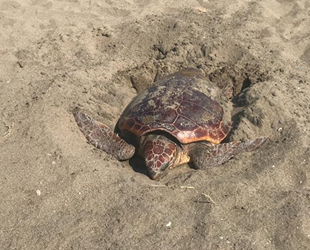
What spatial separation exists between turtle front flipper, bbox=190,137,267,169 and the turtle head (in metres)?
0.27

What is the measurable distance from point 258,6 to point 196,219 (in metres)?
4.72

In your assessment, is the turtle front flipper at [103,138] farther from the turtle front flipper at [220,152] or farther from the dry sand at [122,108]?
the turtle front flipper at [220,152]

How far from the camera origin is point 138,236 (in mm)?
2826

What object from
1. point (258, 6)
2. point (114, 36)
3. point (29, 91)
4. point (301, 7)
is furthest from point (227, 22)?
point (29, 91)

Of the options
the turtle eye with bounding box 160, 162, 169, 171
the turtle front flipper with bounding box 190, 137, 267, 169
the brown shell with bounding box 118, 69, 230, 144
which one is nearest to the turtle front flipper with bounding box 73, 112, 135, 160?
the brown shell with bounding box 118, 69, 230, 144

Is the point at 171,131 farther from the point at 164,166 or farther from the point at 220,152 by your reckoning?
the point at 220,152

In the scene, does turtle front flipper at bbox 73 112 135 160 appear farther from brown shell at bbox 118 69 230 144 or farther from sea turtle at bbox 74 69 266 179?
brown shell at bbox 118 69 230 144

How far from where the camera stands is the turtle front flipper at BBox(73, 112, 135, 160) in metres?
3.93

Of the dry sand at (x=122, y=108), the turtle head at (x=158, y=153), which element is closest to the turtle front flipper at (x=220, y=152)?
the dry sand at (x=122, y=108)

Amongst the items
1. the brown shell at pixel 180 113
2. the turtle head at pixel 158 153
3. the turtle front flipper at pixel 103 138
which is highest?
the brown shell at pixel 180 113

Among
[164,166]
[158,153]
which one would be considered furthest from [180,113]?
[164,166]

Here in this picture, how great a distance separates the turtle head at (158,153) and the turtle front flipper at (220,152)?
0.90ft

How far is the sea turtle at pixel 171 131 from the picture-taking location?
3791mm

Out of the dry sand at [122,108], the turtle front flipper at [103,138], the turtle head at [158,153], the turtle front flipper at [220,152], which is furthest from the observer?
the turtle front flipper at [103,138]
